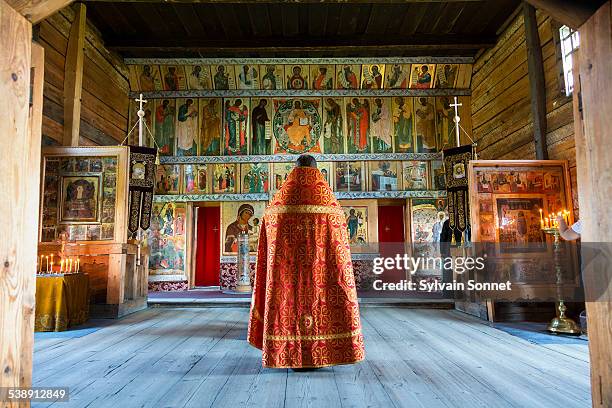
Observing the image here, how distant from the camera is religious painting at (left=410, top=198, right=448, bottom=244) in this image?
1088 cm

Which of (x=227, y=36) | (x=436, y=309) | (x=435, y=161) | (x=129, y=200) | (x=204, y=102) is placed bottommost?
(x=436, y=309)

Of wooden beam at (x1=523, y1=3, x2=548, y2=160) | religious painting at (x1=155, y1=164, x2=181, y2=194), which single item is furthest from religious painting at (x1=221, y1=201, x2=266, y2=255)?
wooden beam at (x1=523, y1=3, x2=548, y2=160)

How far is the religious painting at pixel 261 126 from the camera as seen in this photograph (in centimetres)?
1110

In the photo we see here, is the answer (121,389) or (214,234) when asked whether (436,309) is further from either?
(214,234)

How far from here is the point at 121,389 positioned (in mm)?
2902

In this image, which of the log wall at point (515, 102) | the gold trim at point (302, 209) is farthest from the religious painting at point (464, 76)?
the gold trim at point (302, 209)

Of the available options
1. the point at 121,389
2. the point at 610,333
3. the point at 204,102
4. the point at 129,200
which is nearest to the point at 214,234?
the point at 204,102

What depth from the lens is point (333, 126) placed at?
1116cm

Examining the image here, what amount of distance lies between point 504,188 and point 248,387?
16.9 feet

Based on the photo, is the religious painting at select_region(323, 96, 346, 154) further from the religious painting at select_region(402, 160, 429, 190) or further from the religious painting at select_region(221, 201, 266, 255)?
the religious painting at select_region(221, 201, 266, 255)

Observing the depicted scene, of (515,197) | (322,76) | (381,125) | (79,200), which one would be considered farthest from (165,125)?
(515,197)

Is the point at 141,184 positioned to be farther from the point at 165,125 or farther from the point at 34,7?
the point at 34,7

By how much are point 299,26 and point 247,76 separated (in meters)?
2.33

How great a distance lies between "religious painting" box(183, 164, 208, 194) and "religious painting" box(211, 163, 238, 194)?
0.77ft
